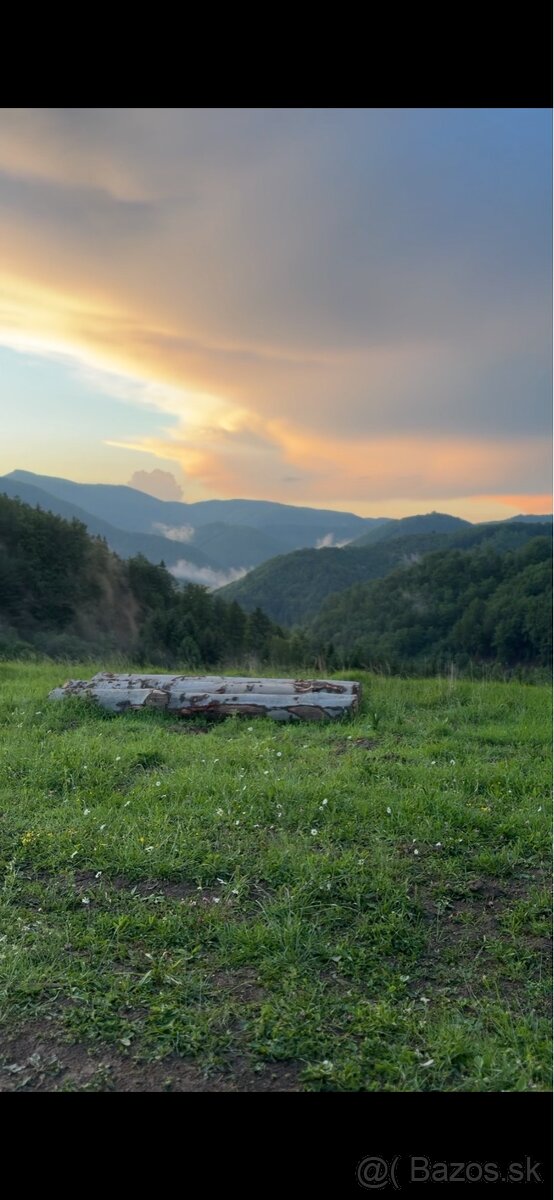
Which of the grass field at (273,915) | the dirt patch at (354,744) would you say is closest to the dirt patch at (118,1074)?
the grass field at (273,915)

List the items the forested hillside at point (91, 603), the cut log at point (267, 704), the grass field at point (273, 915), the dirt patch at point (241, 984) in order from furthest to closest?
the forested hillside at point (91, 603) → the cut log at point (267, 704) → the dirt patch at point (241, 984) → the grass field at point (273, 915)

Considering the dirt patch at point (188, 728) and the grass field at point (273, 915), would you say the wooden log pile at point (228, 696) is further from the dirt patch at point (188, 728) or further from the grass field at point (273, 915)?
the grass field at point (273, 915)

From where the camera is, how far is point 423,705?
744 centimetres

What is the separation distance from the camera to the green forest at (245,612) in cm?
3019

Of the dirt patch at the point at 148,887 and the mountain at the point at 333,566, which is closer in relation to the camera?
the dirt patch at the point at 148,887

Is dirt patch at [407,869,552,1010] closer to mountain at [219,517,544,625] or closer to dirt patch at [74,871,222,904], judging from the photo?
dirt patch at [74,871,222,904]

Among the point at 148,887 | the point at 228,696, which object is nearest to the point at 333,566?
the point at 228,696

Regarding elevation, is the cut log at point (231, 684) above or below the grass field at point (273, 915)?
above

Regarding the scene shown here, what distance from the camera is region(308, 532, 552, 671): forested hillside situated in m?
47.2

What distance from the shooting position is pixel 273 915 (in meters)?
3.37

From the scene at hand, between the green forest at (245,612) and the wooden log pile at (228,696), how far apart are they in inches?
119
